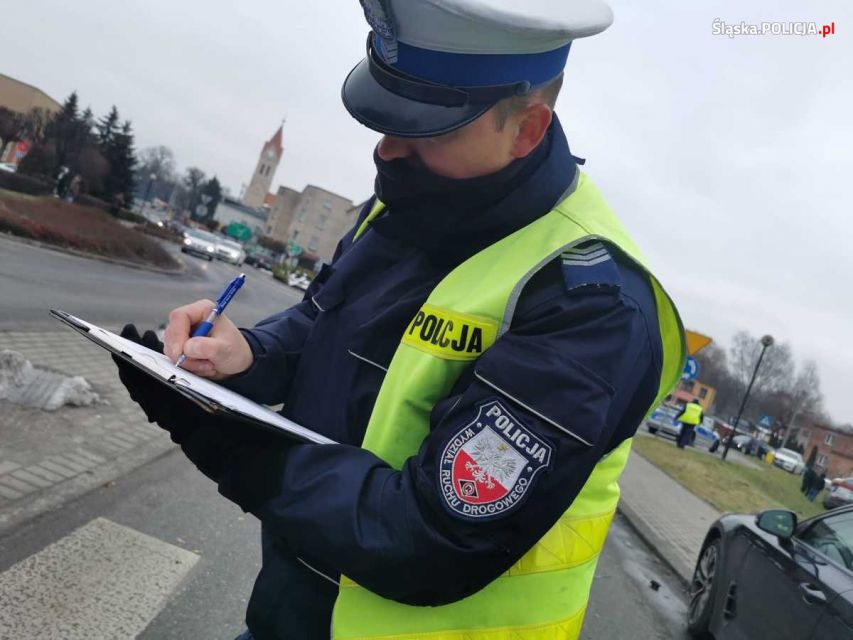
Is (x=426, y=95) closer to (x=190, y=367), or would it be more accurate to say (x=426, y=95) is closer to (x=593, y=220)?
(x=593, y=220)

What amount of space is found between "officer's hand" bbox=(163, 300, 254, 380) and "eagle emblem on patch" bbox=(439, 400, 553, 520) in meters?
0.73

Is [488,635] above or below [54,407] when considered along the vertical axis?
above

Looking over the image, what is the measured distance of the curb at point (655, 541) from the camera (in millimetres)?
7168

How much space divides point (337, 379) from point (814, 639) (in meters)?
3.18

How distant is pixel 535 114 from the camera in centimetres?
129

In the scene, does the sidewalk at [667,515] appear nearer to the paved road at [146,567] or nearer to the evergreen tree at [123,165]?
the paved road at [146,567]

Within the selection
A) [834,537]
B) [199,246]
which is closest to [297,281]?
[199,246]

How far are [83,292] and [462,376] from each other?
501 inches

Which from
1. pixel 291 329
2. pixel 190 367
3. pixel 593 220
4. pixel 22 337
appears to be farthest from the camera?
pixel 22 337

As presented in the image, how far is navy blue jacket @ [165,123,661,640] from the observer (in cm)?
107

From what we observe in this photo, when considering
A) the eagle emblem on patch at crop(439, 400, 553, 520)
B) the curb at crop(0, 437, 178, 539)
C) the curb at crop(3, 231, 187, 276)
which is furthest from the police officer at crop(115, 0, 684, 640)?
the curb at crop(3, 231, 187, 276)

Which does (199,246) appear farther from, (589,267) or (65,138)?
(589,267)

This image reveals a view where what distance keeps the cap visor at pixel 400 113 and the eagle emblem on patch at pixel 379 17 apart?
10 centimetres

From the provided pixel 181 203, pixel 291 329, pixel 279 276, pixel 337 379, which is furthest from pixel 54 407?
pixel 181 203
